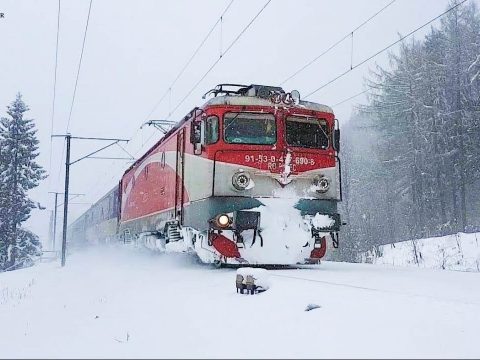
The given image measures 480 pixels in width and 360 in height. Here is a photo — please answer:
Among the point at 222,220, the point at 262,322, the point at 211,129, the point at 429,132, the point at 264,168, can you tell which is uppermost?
the point at 429,132

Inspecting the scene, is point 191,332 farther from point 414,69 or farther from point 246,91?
point 414,69

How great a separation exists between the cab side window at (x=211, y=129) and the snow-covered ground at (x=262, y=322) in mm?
3140

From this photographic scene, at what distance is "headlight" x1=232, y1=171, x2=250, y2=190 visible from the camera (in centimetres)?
969

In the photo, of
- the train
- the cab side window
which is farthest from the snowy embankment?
the cab side window

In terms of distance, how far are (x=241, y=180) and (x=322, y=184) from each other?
1.80 metres

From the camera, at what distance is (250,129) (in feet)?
33.7

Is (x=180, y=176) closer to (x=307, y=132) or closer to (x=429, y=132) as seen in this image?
(x=307, y=132)

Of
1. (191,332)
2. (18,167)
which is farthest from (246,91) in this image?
(18,167)

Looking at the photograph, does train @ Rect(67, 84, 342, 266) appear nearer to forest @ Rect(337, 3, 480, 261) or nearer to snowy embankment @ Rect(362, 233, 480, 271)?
snowy embankment @ Rect(362, 233, 480, 271)

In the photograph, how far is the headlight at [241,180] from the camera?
9.69 metres

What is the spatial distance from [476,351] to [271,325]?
170 cm

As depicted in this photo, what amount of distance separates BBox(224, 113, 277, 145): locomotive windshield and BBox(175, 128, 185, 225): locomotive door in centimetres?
183

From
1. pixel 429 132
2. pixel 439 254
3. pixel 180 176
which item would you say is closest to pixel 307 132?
pixel 180 176

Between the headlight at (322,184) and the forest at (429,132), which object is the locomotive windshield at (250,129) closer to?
the headlight at (322,184)
